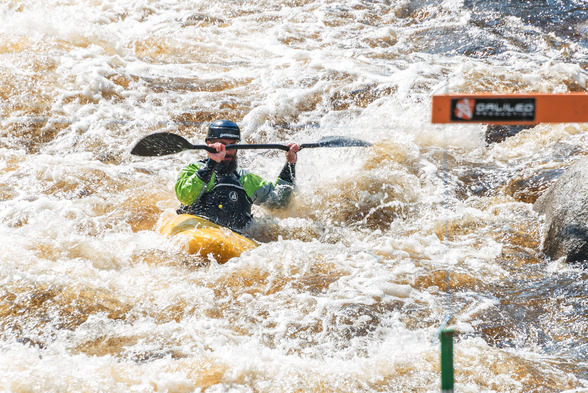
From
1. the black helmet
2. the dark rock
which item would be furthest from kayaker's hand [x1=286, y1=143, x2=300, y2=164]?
the dark rock

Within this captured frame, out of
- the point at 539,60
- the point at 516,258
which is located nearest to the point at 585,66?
the point at 539,60

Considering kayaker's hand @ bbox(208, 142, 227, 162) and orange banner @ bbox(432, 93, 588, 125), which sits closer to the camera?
orange banner @ bbox(432, 93, 588, 125)

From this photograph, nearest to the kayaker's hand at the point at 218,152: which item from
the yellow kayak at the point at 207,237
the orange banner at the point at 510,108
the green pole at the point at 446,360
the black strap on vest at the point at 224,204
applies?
the black strap on vest at the point at 224,204

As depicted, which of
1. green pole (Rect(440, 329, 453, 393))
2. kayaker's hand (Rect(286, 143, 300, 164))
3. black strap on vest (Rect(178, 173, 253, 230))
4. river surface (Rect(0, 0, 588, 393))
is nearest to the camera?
green pole (Rect(440, 329, 453, 393))

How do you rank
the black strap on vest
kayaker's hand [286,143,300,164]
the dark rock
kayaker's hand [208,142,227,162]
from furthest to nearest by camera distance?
kayaker's hand [286,143,300,164] → the black strap on vest → kayaker's hand [208,142,227,162] → the dark rock

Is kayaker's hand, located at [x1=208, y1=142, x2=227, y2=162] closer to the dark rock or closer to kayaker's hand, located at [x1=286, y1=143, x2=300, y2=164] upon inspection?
kayaker's hand, located at [x1=286, y1=143, x2=300, y2=164]

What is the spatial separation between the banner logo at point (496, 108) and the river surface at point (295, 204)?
1.40 metres

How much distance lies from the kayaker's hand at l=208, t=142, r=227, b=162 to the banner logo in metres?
2.56

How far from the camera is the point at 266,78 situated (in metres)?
7.94

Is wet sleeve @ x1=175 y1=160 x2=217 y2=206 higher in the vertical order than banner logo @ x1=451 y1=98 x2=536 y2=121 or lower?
lower

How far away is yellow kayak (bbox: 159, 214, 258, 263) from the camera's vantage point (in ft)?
13.1

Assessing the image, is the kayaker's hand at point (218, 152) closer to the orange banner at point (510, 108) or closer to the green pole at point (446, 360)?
the orange banner at point (510, 108)

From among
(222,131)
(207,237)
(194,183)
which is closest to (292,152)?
(222,131)

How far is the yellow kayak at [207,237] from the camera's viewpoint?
4.00 meters
